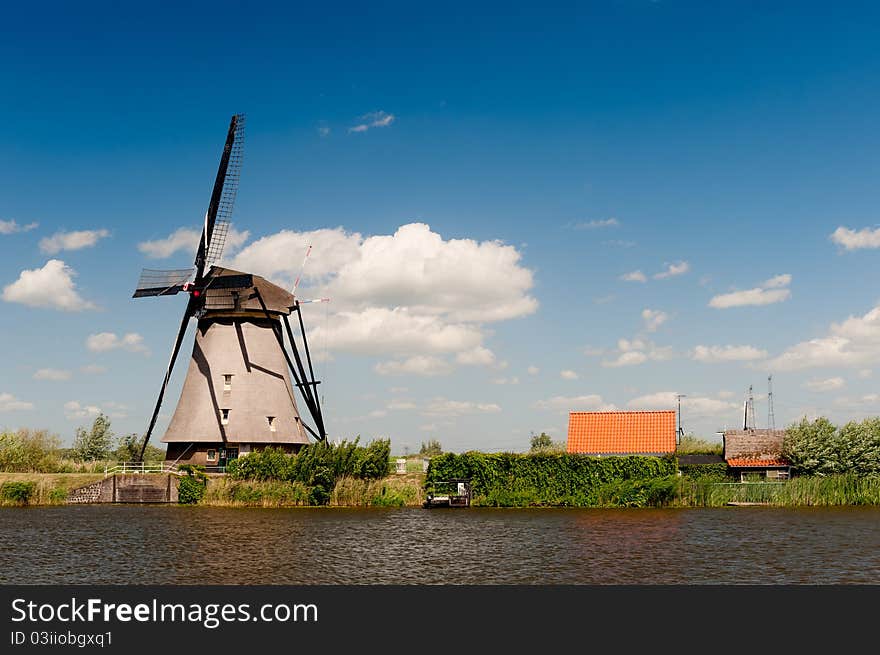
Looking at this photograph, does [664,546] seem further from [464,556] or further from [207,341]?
[207,341]

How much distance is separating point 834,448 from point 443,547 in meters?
28.6

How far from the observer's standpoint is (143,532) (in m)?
31.8

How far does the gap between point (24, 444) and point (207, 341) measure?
16.0 m

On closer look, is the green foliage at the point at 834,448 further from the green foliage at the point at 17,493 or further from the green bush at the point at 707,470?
the green foliage at the point at 17,493

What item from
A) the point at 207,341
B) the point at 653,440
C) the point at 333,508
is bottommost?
the point at 333,508

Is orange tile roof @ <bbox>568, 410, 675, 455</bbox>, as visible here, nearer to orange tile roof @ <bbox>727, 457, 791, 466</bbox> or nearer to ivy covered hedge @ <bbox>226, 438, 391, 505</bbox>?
orange tile roof @ <bbox>727, 457, 791, 466</bbox>

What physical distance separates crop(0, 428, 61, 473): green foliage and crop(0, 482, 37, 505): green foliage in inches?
271

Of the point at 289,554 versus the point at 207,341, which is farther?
the point at 207,341

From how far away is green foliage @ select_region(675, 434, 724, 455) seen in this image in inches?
2158

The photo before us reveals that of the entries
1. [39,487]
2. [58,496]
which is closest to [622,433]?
[58,496]

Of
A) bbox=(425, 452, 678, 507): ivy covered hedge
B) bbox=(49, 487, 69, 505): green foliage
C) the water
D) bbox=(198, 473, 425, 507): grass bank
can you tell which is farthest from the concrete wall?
bbox=(425, 452, 678, 507): ivy covered hedge

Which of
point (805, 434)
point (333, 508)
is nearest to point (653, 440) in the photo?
point (805, 434)

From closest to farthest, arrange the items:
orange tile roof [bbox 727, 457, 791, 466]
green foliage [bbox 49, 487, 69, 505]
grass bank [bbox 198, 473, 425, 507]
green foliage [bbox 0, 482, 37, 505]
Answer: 1. grass bank [bbox 198, 473, 425, 507]
2. green foliage [bbox 0, 482, 37, 505]
3. green foliage [bbox 49, 487, 69, 505]
4. orange tile roof [bbox 727, 457, 791, 466]

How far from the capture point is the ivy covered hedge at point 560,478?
4275 centimetres
